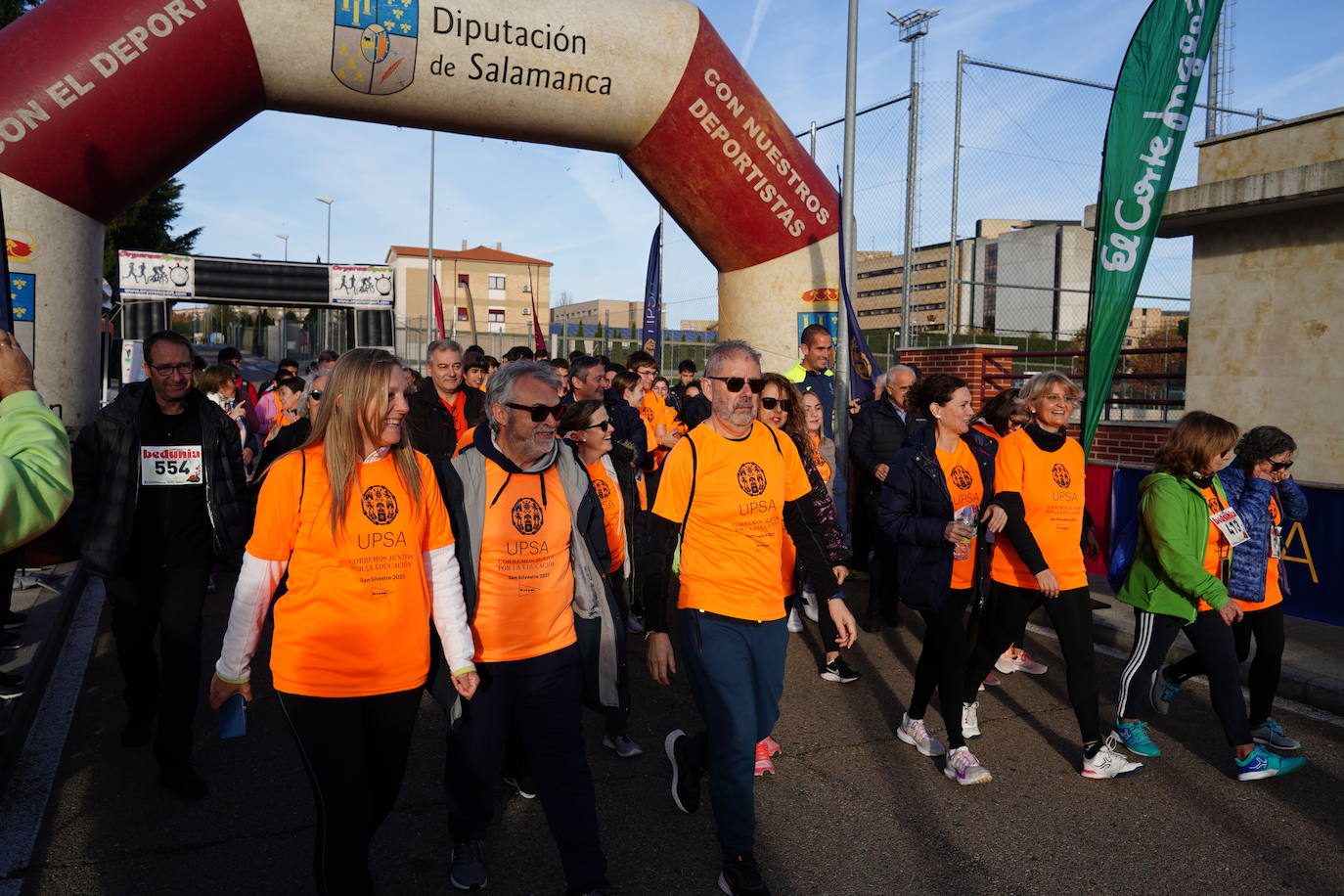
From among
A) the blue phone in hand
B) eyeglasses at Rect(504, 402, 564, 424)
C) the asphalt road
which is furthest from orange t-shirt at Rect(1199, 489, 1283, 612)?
the blue phone in hand

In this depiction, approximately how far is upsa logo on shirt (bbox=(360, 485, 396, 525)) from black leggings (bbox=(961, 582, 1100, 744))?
3149 mm

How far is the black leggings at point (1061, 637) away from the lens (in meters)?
4.49

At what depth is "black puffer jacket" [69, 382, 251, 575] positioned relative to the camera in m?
4.30

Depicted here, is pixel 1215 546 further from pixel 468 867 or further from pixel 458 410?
pixel 458 410

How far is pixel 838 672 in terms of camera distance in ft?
19.6

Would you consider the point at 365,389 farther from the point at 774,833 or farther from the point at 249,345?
the point at 249,345

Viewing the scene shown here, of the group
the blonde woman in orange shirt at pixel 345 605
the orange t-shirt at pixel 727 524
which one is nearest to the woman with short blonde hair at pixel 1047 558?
the orange t-shirt at pixel 727 524

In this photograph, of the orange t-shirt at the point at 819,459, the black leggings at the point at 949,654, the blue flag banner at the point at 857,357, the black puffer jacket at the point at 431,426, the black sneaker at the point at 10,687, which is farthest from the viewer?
the blue flag banner at the point at 857,357

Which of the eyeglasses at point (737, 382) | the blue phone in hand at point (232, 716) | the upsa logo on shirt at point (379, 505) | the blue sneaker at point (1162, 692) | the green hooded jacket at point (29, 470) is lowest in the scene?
the blue sneaker at point (1162, 692)

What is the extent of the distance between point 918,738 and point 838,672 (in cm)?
118

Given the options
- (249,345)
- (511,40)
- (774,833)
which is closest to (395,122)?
(511,40)

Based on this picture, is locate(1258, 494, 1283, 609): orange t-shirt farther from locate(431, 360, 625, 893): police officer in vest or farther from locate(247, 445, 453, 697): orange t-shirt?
locate(247, 445, 453, 697): orange t-shirt

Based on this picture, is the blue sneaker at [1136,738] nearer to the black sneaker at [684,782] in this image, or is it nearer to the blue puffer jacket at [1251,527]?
the blue puffer jacket at [1251,527]

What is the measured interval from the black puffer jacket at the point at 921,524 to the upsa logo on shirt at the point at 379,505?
2502 millimetres
